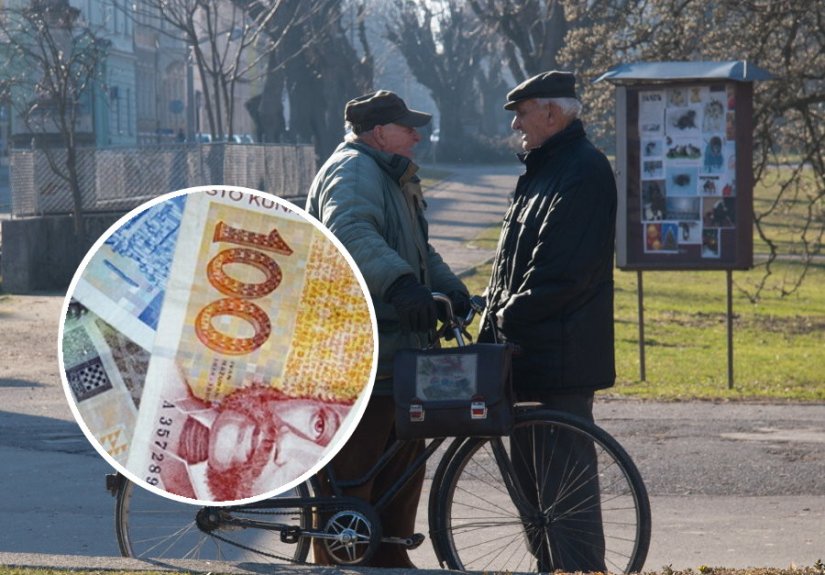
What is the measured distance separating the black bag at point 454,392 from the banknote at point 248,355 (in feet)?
1.02

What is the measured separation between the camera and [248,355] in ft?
14.0

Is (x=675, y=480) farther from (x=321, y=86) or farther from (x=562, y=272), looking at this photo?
(x=321, y=86)

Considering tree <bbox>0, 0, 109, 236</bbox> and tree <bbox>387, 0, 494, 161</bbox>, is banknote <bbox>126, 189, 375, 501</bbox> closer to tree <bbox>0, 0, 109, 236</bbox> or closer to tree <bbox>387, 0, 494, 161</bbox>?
tree <bbox>0, 0, 109, 236</bbox>

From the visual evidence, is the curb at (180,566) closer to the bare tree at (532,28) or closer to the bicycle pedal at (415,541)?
the bicycle pedal at (415,541)

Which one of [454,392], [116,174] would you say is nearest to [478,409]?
[454,392]

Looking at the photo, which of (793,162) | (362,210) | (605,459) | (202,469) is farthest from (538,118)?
(793,162)

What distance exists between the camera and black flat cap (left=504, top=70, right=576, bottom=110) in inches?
197

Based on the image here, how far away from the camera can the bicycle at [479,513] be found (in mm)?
4762

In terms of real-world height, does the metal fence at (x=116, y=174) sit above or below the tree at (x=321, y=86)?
below

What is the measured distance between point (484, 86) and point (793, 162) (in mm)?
64802

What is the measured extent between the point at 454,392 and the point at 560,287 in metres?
0.54

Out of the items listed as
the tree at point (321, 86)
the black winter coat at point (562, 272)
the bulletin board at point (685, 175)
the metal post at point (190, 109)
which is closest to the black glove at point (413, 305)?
the black winter coat at point (562, 272)

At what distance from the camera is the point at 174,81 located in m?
73.1

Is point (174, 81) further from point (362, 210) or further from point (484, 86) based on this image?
point (362, 210)
